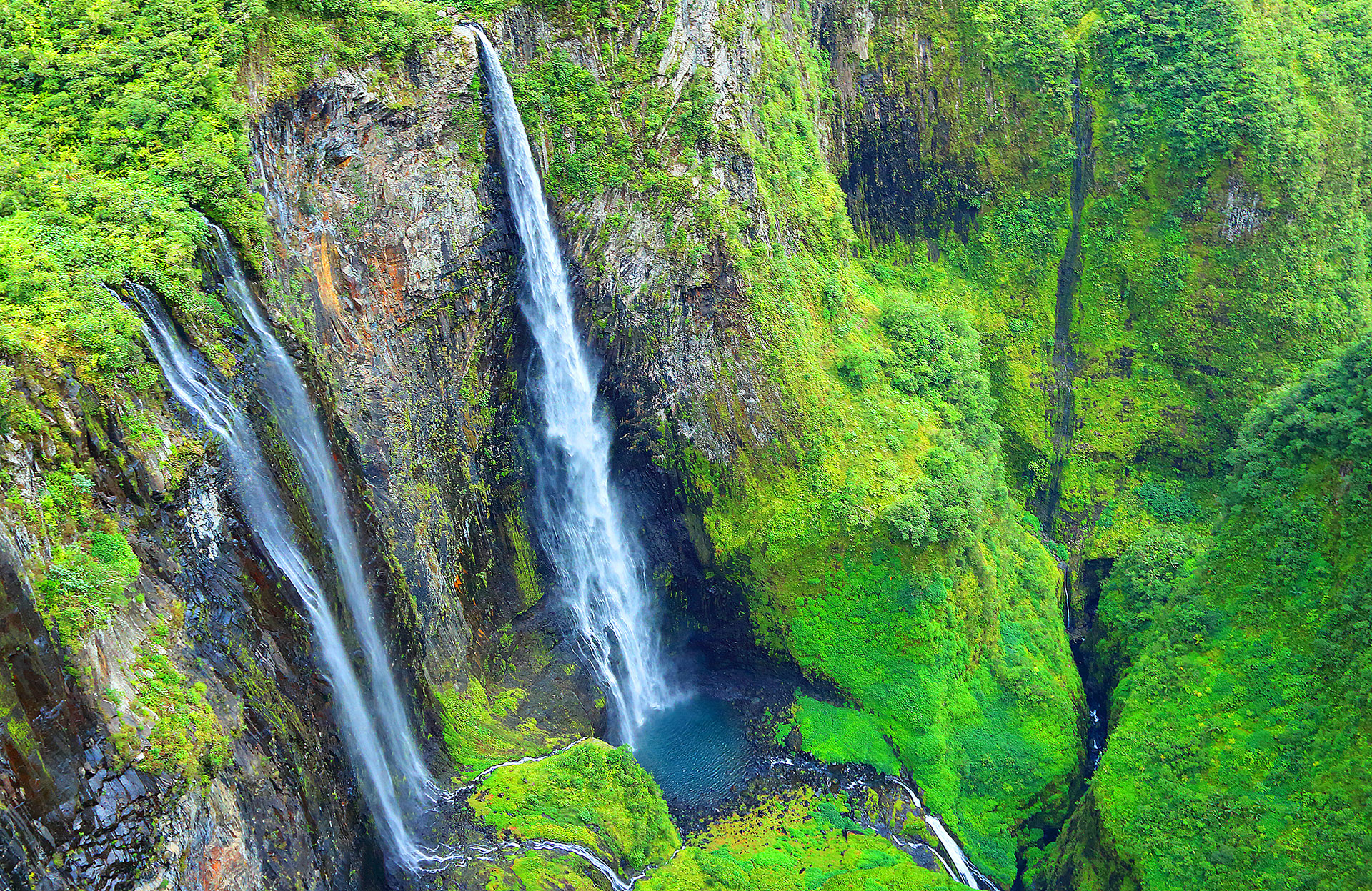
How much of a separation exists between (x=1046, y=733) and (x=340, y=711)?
14.8 m

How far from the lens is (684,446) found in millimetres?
18516

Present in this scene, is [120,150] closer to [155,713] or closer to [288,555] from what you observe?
[288,555]

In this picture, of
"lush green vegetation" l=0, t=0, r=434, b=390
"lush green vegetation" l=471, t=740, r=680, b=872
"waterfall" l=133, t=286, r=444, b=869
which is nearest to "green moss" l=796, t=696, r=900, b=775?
"lush green vegetation" l=471, t=740, r=680, b=872

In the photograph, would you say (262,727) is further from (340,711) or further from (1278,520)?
(1278,520)

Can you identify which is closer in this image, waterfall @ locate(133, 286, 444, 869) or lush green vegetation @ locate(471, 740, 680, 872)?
waterfall @ locate(133, 286, 444, 869)

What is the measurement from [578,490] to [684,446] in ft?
8.16

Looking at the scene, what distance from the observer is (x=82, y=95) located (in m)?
11.3

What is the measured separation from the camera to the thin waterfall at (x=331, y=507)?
11344 mm

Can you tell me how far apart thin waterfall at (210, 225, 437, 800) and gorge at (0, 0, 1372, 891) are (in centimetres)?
8

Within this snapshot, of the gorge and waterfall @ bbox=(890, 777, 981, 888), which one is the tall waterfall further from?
waterfall @ bbox=(890, 777, 981, 888)

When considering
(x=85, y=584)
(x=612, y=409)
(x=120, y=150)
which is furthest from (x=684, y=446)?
(x=85, y=584)

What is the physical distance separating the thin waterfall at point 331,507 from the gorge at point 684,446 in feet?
0.27

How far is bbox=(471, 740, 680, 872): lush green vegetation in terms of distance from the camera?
14500mm

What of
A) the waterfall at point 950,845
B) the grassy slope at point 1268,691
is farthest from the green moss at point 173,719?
the grassy slope at point 1268,691
